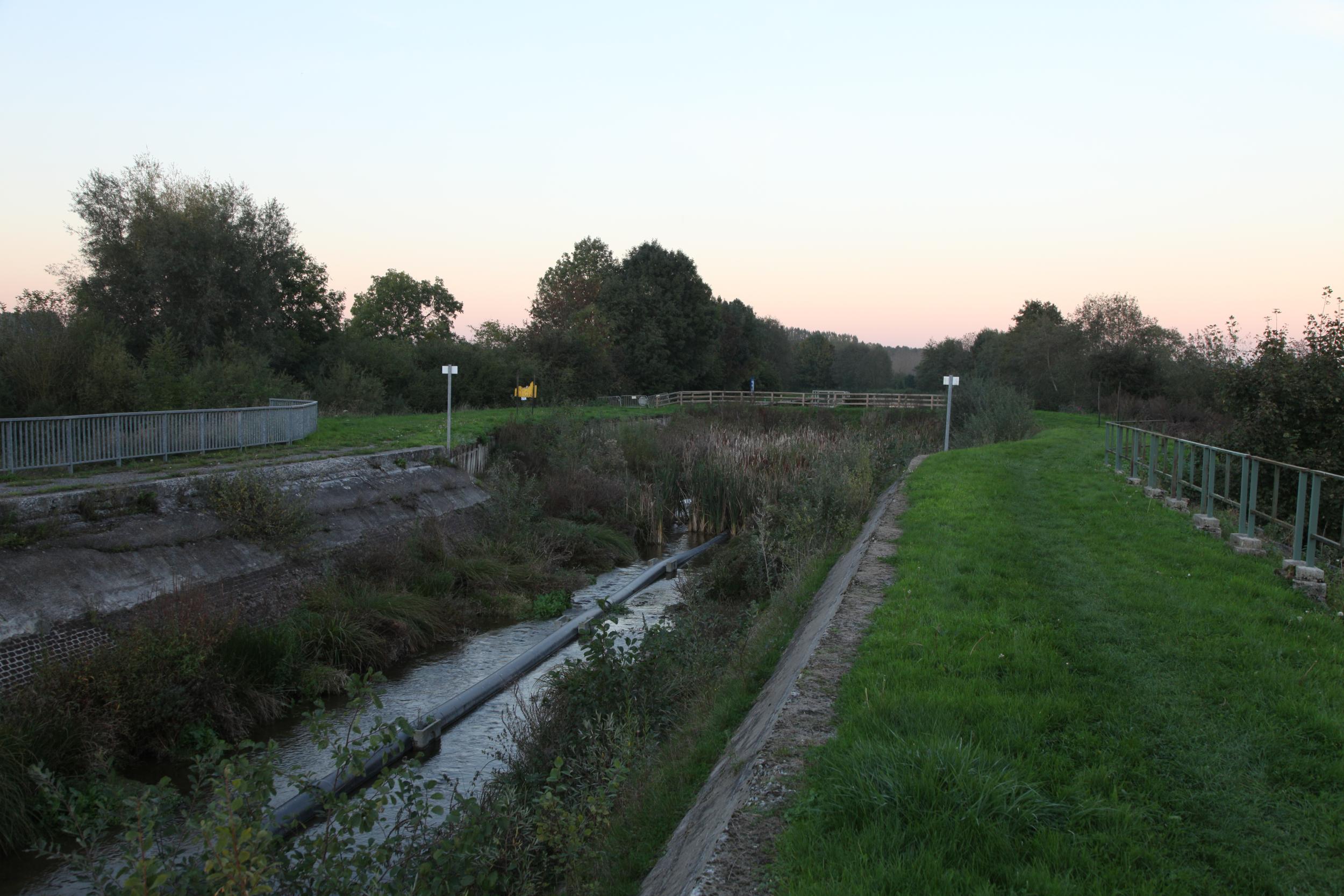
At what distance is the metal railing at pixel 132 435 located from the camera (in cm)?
1445

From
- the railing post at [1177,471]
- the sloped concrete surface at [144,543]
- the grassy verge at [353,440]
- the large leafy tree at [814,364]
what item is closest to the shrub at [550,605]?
the sloped concrete surface at [144,543]

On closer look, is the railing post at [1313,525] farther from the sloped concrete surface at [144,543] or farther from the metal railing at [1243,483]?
the sloped concrete surface at [144,543]

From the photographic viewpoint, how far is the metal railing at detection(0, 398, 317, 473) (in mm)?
14445

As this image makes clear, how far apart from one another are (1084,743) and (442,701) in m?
8.17

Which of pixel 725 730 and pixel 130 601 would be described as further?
pixel 130 601

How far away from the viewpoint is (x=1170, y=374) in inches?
1633

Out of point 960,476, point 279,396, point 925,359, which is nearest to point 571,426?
point 279,396

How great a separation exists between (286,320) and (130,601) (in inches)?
1345

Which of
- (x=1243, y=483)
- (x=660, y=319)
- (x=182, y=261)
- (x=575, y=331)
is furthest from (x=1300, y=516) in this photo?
(x=660, y=319)

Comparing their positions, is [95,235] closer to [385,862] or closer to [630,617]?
[630,617]

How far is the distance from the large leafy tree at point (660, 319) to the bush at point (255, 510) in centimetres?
5142

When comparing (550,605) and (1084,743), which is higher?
(1084,743)

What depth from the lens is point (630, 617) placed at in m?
14.1

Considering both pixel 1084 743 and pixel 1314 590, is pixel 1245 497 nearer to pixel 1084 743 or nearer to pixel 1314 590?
pixel 1314 590
